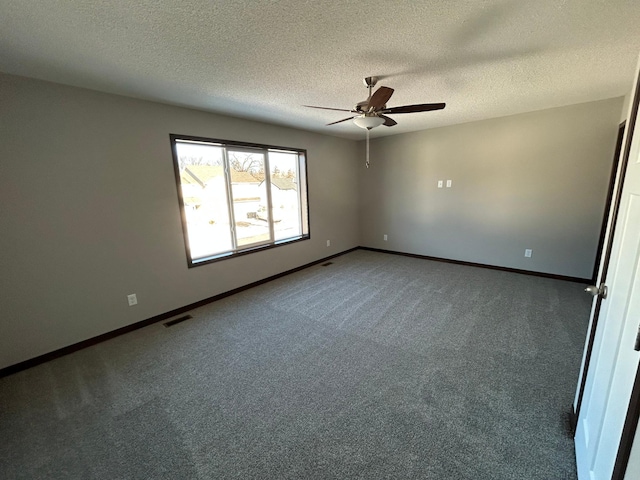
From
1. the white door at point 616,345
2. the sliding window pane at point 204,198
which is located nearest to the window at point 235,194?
the sliding window pane at point 204,198

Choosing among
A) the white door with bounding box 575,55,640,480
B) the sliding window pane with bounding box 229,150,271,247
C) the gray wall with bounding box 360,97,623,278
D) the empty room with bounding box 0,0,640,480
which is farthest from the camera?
the sliding window pane with bounding box 229,150,271,247

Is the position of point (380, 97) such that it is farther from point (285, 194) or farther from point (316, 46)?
point (285, 194)

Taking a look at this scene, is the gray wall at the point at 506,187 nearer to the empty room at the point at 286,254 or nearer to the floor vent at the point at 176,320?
the empty room at the point at 286,254

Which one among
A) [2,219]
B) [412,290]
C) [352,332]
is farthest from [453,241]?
[2,219]

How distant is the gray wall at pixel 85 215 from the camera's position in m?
2.09

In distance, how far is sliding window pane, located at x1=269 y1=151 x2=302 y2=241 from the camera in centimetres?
409

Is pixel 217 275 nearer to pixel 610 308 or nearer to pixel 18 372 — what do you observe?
pixel 18 372

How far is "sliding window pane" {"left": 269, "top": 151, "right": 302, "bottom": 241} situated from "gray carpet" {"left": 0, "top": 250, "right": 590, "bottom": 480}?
162 centimetres

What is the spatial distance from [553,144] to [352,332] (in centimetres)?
374

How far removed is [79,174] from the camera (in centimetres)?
233

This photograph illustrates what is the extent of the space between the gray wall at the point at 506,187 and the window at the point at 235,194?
2035mm

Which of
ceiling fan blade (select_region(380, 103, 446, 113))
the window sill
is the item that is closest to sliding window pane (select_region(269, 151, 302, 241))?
the window sill

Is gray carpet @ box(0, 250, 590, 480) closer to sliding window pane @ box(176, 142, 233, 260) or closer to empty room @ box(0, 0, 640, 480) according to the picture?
empty room @ box(0, 0, 640, 480)

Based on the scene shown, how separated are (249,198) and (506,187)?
3874 millimetres
